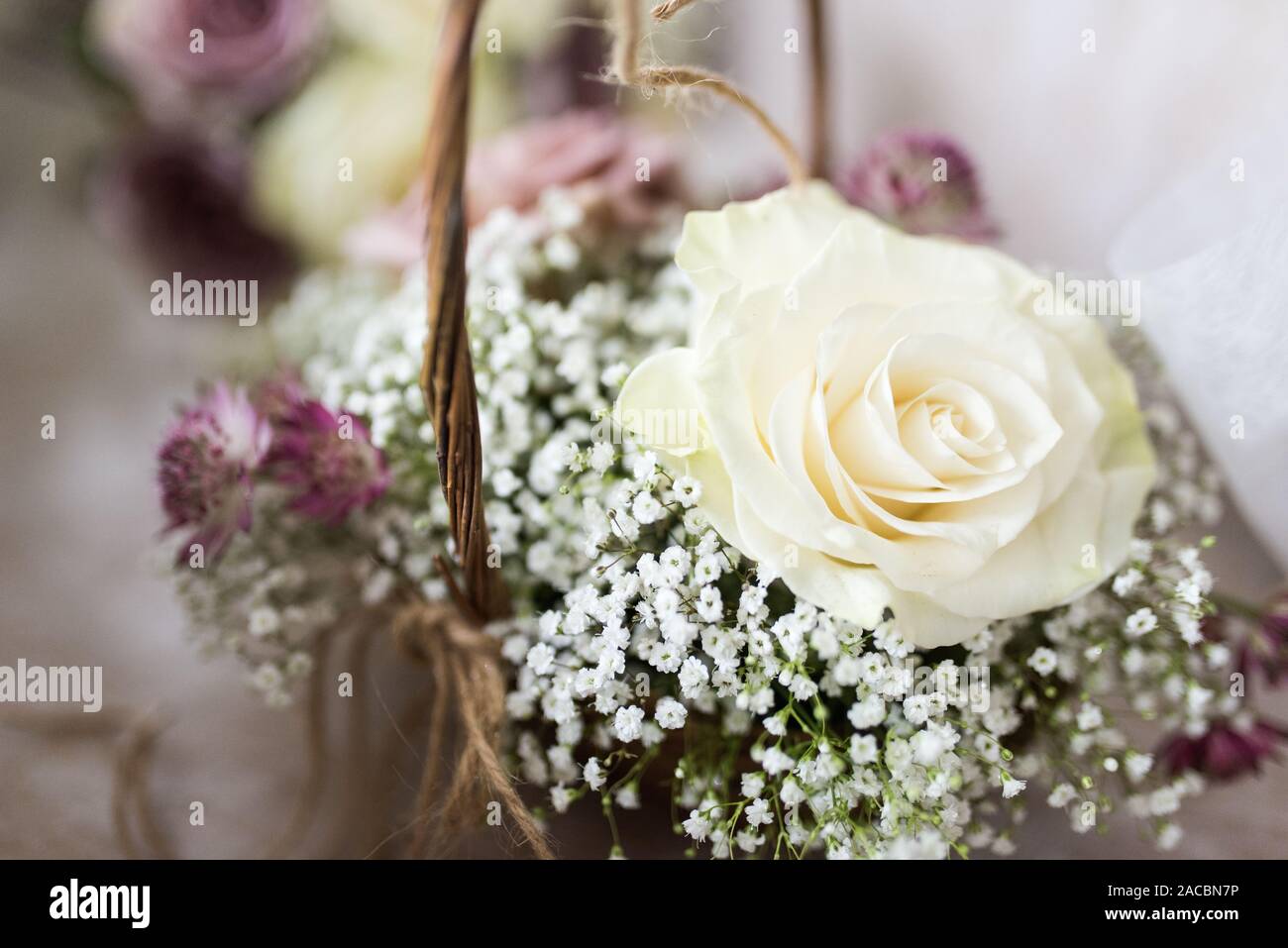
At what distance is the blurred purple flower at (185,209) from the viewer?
1.04 m

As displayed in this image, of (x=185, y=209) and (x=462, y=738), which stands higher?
(x=185, y=209)

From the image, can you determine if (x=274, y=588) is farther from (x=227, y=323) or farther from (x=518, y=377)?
(x=227, y=323)

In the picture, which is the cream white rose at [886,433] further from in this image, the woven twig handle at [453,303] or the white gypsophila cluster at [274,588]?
the white gypsophila cluster at [274,588]

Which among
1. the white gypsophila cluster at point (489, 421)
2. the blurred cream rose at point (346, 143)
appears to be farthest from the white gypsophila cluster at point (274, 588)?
the blurred cream rose at point (346, 143)

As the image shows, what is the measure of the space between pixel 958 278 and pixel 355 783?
620 millimetres

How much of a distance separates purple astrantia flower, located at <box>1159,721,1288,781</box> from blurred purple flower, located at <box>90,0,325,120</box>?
106 centimetres

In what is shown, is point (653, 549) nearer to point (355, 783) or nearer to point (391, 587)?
point (391, 587)

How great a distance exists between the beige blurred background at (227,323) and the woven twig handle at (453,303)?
0.29 meters

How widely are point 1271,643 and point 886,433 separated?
0.41 metres

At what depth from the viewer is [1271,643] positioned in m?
0.68

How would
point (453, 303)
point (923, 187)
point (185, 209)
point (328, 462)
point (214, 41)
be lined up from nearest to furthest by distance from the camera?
1. point (453, 303)
2. point (328, 462)
3. point (923, 187)
4. point (214, 41)
5. point (185, 209)

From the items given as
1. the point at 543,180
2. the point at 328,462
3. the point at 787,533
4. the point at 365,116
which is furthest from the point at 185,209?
the point at 787,533
